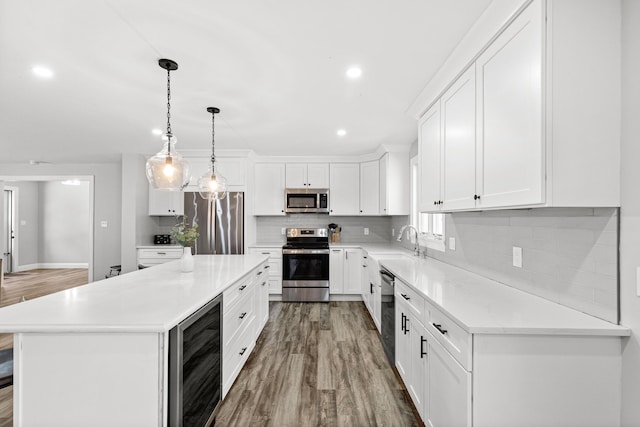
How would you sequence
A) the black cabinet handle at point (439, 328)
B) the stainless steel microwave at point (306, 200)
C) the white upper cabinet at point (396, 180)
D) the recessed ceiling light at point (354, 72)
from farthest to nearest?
the stainless steel microwave at point (306, 200), the white upper cabinet at point (396, 180), the recessed ceiling light at point (354, 72), the black cabinet handle at point (439, 328)

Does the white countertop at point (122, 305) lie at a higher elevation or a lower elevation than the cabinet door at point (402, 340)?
higher

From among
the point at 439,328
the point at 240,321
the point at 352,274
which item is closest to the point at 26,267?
the point at 352,274

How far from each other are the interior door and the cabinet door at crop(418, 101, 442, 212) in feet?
31.2

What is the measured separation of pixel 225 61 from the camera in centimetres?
211

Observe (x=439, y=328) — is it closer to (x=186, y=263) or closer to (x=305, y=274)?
(x=186, y=263)

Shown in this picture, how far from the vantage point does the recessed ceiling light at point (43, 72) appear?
222 cm

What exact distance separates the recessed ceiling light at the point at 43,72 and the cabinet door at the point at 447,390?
124 inches

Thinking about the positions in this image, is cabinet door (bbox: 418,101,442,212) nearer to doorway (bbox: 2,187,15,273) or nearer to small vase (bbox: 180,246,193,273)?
small vase (bbox: 180,246,193,273)

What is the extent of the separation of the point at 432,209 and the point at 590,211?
3.81 feet

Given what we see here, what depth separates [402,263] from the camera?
10.0 ft

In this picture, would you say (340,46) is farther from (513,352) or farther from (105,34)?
(513,352)

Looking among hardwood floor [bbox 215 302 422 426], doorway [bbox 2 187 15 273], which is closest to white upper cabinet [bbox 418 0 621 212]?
hardwood floor [bbox 215 302 422 426]

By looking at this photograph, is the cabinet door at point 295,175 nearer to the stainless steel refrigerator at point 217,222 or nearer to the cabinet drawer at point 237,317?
the stainless steel refrigerator at point 217,222

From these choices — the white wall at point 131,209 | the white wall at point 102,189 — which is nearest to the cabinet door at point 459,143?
the white wall at point 131,209
